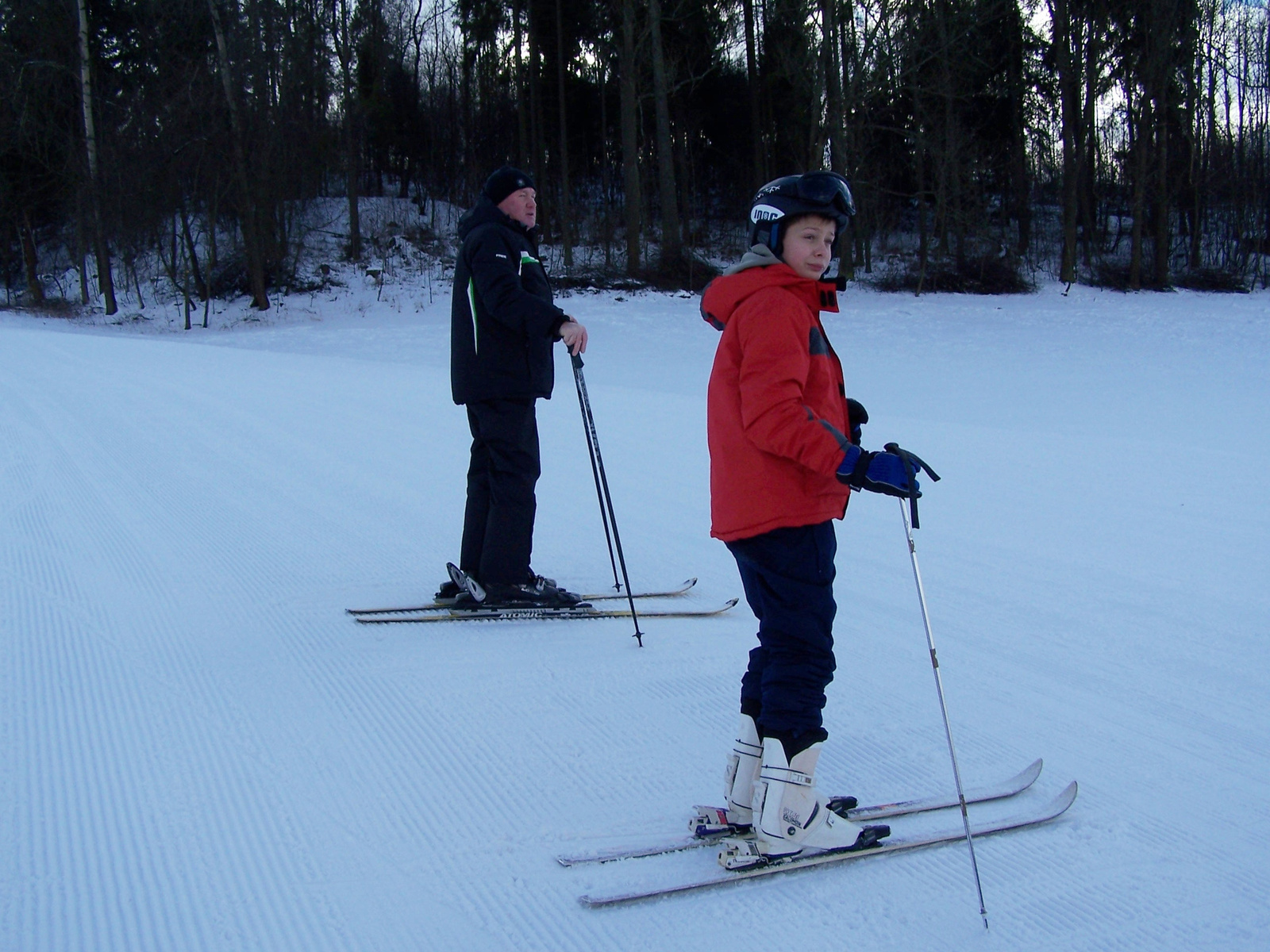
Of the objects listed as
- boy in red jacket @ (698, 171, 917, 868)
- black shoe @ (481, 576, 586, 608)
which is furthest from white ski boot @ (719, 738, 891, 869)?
black shoe @ (481, 576, 586, 608)

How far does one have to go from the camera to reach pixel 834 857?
2.29m

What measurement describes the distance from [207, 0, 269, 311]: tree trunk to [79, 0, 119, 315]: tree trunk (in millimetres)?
3422

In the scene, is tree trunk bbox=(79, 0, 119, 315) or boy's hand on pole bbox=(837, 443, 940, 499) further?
tree trunk bbox=(79, 0, 119, 315)

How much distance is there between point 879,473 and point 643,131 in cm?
3209

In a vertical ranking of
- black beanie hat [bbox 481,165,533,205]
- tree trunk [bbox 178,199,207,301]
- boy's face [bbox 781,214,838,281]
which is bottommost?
boy's face [bbox 781,214,838,281]

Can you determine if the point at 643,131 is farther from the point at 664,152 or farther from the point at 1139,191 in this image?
the point at 1139,191

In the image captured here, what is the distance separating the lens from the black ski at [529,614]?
158 inches

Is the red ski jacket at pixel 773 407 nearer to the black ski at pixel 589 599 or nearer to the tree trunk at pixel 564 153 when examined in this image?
the black ski at pixel 589 599

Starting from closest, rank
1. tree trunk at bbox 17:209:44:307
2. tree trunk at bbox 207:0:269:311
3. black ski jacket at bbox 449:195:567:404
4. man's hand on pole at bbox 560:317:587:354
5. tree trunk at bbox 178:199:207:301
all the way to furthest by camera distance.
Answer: man's hand on pole at bbox 560:317:587:354 < black ski jacket at bbox 449:195:567:404 < tree trunk at bbox 207:0:269:311 < tree trunk at bbox 178:199:207:301 < tree trunk at bbox 17:209:44:307

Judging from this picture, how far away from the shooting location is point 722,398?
7.54 ft

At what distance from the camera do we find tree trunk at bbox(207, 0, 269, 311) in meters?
23.7

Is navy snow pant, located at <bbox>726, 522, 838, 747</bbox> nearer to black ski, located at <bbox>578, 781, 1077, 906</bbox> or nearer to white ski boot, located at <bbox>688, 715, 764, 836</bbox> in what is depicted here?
white ski boot, located at <bbox>688, 715, 764, 836</bbox>

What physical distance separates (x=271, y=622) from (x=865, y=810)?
97.6 inches

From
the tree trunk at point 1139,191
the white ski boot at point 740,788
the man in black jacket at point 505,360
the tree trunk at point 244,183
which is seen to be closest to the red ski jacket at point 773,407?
the white ski boot at point 740,788
